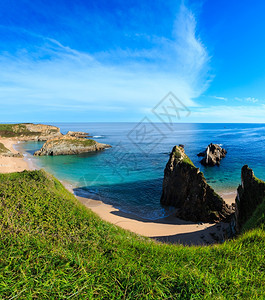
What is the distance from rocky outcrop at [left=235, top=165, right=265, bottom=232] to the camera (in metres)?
12.2

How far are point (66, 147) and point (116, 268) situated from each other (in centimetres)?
6488

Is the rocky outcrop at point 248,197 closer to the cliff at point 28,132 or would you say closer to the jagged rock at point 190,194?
the jagged rock at point 190,194

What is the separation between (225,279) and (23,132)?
13366 cm

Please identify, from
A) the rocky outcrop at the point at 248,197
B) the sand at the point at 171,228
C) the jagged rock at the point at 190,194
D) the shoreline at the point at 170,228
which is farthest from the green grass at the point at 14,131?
the rocky outcrop at the point at 248,197

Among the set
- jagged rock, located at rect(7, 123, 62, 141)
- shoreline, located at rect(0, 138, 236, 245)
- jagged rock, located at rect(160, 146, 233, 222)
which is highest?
jagged rock, located at rect(7, 123, 62, 141)

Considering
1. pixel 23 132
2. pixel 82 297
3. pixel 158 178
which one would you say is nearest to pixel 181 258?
pixel 82 297

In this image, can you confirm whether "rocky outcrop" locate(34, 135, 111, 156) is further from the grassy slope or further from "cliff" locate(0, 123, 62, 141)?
the grassy slope

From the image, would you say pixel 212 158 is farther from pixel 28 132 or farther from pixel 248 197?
pixel 28 132

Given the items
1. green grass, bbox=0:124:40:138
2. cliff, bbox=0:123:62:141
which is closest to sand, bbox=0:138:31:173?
cliff, bbox=0:123:62:141

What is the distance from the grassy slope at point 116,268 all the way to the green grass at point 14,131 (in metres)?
126

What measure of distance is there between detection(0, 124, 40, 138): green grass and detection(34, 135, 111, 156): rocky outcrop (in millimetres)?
61437

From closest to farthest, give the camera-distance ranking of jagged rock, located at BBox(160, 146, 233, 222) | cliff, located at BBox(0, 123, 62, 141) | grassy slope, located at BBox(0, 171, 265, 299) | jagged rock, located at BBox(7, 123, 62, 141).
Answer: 1. grassy slope, located at BBox(0, 171, 265, 299)
2. jagged rock, located at BBox(160, 146, 233, 222)
3. cliff, located at BBox(0, 123, 62, 141)
4. jagged rock, located at BBox(7, 123, 62, 141)

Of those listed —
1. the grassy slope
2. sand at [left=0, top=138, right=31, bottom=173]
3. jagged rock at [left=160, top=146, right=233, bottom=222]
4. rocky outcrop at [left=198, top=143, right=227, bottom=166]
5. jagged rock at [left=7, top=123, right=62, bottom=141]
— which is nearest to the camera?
the grassy slope

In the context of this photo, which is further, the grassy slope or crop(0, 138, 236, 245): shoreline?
crop(0, 138, 236, 245): shoreline
